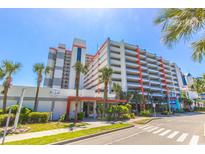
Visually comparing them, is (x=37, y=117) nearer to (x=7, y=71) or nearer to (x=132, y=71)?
(x=7, y=71)

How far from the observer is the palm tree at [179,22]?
9.38ft

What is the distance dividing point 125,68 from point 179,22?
50.6 m

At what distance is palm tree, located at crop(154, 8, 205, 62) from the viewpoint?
2.86m

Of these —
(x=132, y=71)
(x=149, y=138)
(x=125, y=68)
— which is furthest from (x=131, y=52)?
(x=149, y=138)

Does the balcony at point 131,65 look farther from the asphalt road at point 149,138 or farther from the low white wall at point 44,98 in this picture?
the asphalt road at point 149,138

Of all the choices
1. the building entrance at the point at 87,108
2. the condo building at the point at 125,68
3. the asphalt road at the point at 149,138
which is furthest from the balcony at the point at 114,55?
the asphalt road at the point at 149,138

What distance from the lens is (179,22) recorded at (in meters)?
2.95

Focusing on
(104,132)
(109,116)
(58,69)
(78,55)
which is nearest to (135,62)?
(78,55)

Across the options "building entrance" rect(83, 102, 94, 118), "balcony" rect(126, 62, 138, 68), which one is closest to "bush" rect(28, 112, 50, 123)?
"building entrance" rect(83, 102, 94, 118)

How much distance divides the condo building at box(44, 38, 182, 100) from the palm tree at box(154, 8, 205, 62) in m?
43.9

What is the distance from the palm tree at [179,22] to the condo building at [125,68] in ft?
144
